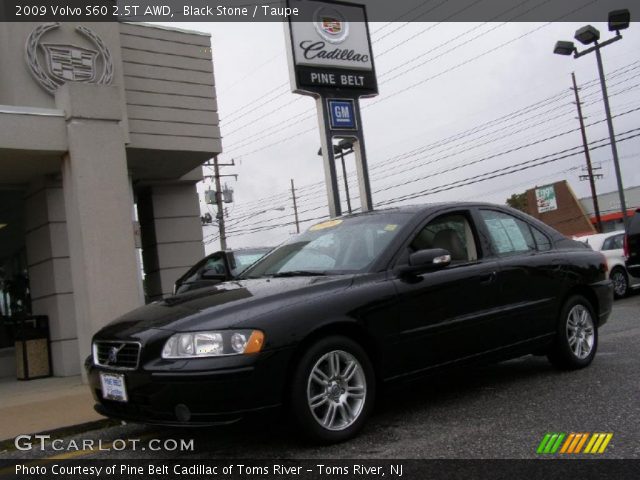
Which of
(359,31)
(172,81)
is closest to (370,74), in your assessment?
(359,31)

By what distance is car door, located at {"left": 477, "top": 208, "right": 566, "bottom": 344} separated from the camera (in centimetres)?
535

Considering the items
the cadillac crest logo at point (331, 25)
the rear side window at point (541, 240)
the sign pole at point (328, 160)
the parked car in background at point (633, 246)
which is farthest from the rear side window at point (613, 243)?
the rear side window at point (541, 240)

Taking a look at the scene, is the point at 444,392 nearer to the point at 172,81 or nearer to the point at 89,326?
the point at 89,326

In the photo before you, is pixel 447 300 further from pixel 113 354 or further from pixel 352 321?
pixel 113 354

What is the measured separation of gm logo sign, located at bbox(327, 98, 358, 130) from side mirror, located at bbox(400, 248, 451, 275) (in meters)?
5.94

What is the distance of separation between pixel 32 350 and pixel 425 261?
7.09 m

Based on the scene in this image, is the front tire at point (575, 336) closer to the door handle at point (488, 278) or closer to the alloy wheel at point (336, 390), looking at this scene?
the door handle at point (488, 278)

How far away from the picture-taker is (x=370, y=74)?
36.1 feet

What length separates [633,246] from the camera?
41.9ft

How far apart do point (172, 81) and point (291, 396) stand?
856 cm

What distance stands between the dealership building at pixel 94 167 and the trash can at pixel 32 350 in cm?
11

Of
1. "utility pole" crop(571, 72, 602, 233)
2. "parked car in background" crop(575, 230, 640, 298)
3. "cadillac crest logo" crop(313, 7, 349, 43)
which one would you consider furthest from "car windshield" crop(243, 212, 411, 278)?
"utility pole" crop(571, 72, 602, 233)

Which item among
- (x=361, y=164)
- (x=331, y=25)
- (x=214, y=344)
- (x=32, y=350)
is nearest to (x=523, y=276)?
(x=214, y=344)

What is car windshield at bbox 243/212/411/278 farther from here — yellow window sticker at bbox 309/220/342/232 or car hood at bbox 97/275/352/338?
car hood at bbox 97/275/352/338
